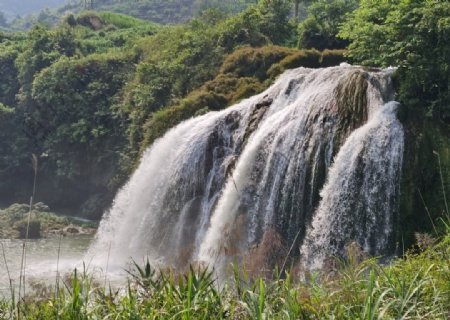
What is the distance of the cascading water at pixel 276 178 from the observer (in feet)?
43.6

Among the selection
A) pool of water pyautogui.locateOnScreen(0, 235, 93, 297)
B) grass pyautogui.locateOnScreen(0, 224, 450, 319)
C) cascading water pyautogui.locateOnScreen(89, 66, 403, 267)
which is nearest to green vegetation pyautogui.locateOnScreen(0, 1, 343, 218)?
cascading water pyautogui.locateOnScreen(89, 66, 403, 267)

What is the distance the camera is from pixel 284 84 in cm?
1830

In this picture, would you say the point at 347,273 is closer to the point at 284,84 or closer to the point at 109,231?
the point at 284,84

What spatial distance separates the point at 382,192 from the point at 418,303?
8.58 m

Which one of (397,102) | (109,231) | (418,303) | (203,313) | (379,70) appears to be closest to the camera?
(418,303)

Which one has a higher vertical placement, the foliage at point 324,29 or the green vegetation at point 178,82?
the foliage at point 324,29

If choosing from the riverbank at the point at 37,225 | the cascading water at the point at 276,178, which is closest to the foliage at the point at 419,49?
the cascading water at the point at 276,178

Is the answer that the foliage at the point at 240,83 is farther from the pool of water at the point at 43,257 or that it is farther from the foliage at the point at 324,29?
the pool of water at the point at 43,257

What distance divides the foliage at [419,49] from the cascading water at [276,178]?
0.70 metres

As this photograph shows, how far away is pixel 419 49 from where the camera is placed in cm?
1467

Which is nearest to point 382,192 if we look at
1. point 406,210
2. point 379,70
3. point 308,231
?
point 406,210

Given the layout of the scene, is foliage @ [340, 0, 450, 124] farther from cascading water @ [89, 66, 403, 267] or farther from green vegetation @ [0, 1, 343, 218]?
green vegetation @ [0, 1, 343, 218]

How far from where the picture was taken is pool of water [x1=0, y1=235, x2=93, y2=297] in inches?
646

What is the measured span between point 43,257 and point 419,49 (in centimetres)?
1312
